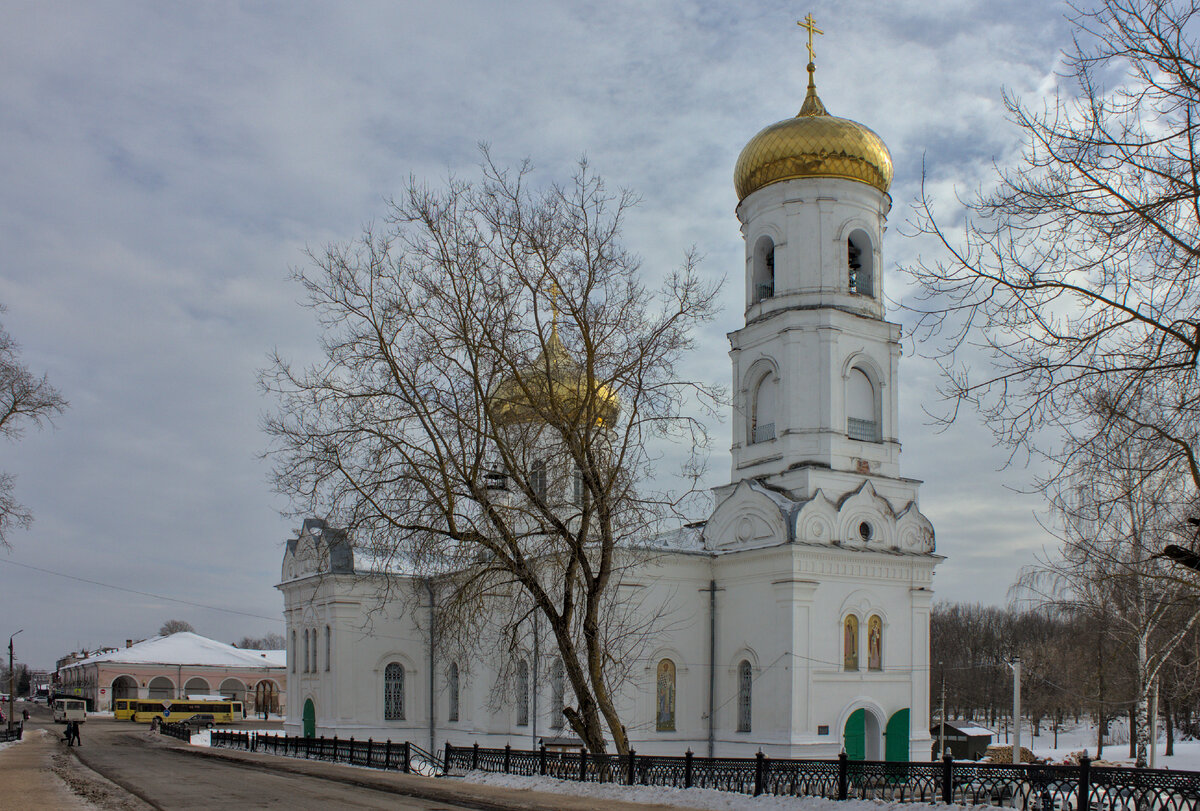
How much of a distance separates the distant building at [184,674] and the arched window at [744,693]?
53.2m

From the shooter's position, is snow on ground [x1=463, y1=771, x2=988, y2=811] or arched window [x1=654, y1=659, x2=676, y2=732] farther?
arched window [x1=654, y1=659, x2=676, y2=732]

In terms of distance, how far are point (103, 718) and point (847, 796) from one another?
227 feet

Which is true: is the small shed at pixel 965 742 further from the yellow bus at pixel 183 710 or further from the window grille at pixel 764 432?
the yellow bus at pixel 183 710

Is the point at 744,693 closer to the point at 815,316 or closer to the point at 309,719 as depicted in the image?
the point at 815,316

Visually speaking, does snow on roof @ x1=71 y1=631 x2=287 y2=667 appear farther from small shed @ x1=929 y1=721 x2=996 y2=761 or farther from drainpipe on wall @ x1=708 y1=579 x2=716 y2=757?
drainpipe on wall @ x1=708 y1=579 x2=716 y2=757

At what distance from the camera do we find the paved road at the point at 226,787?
1368 centimetres

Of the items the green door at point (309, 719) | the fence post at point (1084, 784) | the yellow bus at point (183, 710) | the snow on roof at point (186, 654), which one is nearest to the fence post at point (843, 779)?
the fence post at point (1084, 784)

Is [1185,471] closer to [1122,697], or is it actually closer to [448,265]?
[448,265]

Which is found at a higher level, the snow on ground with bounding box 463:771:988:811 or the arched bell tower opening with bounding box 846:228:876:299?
the arched bell tower opening with bounding box 846:228:876:299

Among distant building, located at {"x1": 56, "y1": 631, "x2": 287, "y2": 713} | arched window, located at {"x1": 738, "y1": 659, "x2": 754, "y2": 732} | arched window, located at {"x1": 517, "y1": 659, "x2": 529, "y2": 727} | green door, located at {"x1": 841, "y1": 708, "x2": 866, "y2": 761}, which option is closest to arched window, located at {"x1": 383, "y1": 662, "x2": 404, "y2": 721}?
arched window, located at {"x1": 517, "y1": 659, "x2": 529, "y2": 727}

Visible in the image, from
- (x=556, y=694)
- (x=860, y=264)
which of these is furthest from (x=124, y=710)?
(x=860, y=264)

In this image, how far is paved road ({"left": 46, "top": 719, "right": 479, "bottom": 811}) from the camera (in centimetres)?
1368

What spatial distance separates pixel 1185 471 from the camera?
10719 mm

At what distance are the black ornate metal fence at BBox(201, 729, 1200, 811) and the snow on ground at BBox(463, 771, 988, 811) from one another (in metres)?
0.31
